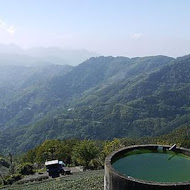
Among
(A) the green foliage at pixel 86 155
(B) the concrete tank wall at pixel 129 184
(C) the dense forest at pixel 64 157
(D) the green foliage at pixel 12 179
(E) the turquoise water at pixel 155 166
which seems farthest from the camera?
(A) the green foliage at pixel 86 155

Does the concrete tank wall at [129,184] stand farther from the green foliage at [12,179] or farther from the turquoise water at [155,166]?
the green foliage at [12,179]

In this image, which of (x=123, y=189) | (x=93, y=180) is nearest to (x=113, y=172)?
(x=123, y=189)

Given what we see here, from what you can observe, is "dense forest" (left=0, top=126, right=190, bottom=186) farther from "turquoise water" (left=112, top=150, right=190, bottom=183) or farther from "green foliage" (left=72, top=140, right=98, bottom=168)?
"turquoise water" (left=112, top=150, right=190, bottom=183)

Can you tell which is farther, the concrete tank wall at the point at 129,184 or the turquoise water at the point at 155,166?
the turquoise water at the point at 155,166

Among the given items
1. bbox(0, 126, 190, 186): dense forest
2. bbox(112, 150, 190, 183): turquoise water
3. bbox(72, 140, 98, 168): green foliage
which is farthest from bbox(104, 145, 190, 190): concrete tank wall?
bbox(72, 140, 98, 168): green foliage

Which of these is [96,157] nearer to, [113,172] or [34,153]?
[34,153]

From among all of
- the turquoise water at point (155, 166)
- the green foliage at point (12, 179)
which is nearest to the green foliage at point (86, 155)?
the green foliage at point (12, 179)

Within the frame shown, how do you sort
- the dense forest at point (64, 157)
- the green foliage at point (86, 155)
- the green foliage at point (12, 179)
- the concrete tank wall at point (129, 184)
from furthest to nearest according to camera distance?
the green foliage at point (86, 155)
the dense forest at point (64, 157)
the green foliage at point (12, 179)
the concrete tank wall at point (129, 184)

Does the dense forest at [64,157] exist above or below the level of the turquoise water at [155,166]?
below
